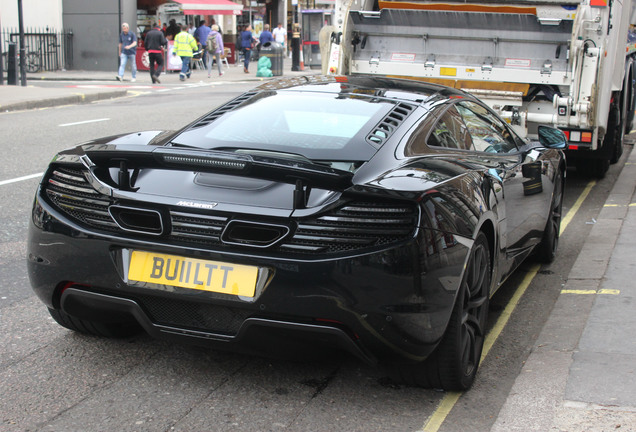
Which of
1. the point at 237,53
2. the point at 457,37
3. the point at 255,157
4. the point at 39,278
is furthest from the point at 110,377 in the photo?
the point at 237,53

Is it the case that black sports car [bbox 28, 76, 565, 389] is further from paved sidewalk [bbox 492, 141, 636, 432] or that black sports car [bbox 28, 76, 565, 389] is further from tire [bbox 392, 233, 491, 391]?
paved sidewalk [bbox 492, 141, 636, 432]

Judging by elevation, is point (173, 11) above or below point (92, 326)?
above

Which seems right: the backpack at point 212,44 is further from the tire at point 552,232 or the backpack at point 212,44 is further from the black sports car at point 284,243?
the black sports car at point 284,243

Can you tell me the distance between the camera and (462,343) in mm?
3902

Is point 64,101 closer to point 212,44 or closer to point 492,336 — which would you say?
point 212,44

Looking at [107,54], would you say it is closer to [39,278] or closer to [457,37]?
[457,37]

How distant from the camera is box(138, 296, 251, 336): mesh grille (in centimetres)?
361

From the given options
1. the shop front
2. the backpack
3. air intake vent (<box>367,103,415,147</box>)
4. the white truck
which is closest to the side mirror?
air intake vent (<box>367,103,415,147</box>)

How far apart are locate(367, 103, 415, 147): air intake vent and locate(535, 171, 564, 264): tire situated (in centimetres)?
209

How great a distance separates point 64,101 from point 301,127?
16.9 m

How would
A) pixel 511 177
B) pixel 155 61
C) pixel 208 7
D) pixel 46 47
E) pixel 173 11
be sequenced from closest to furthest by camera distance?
1. pixel 511 177
2. pixel 155 61
3. pixel 46 47
4. pixel 208 7
5. pixel 173 11

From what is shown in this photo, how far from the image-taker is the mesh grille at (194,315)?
361 cm

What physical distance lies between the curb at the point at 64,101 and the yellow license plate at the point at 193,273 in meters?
15.2

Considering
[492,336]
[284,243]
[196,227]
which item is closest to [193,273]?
[196,227]
